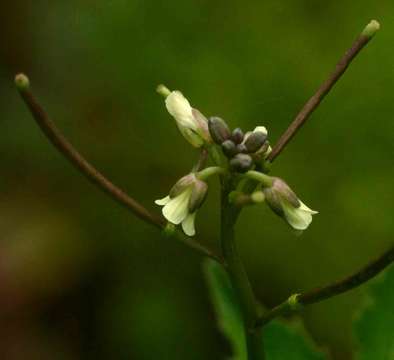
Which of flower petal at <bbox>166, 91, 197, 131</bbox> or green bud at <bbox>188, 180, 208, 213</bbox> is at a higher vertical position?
flower petal at <bbox>166, 91, 197, 131</bbox>

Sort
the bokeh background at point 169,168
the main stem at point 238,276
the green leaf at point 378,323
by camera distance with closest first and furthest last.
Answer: the main stem at point 238,276 → the green leaf at point 378,323 → the bokeh background at point 169,168

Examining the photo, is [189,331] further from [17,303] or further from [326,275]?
[17,303]

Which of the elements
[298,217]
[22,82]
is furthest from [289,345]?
[22,82]

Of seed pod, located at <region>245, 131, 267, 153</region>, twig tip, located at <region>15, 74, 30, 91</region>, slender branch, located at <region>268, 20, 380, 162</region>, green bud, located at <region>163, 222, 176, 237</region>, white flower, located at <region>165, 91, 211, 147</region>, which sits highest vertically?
slender branch, located at <region>268, 20, 380, 162</region>

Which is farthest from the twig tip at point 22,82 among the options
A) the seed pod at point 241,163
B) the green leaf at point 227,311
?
the green leaf at point 227,311

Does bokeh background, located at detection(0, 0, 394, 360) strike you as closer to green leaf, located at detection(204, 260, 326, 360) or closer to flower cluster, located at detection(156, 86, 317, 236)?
green leaf, located at detection(204, 260, 326, 360)

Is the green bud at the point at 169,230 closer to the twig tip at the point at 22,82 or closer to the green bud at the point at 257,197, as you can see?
the green bud at the point at 257,197

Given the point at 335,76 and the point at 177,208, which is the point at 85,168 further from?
the point at 335,76

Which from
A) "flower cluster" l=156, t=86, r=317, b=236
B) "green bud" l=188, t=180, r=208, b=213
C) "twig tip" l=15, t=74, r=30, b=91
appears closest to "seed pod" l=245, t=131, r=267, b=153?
"flower cluster" l=156, t=86, r=317, b=236
